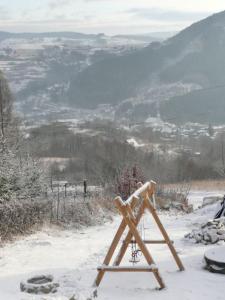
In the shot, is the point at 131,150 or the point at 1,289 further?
the point at 131,150

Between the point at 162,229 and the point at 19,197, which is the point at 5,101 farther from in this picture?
the point at 162,229

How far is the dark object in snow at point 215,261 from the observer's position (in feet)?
32.8

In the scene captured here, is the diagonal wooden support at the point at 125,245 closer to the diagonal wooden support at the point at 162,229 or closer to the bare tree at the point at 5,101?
the diagonal wooden support at the point at 162,229

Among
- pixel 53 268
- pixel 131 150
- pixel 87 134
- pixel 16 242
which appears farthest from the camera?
pixel 87 134

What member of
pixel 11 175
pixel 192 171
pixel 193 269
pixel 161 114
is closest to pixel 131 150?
pixel 192 171

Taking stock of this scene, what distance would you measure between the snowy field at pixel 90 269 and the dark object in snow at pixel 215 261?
14 centimetres

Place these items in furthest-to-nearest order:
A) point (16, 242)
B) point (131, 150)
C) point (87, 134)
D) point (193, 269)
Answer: point (87, 134)
point (131, 150)
point (16, 242)
point (193, 269)

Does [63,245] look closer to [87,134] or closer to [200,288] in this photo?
[200,288]

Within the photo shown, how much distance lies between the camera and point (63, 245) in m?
13.9

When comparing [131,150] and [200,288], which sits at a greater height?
[200,288]

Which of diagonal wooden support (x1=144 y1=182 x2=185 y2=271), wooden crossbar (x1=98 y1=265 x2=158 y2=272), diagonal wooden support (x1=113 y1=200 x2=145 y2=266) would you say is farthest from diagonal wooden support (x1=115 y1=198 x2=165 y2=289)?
diagonal wooden support (x1=144 y1=182 x2=185 y2=271)

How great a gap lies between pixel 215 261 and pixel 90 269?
2542 millimetres

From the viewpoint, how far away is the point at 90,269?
10.9m

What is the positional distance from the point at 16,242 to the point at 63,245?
1202 mm
